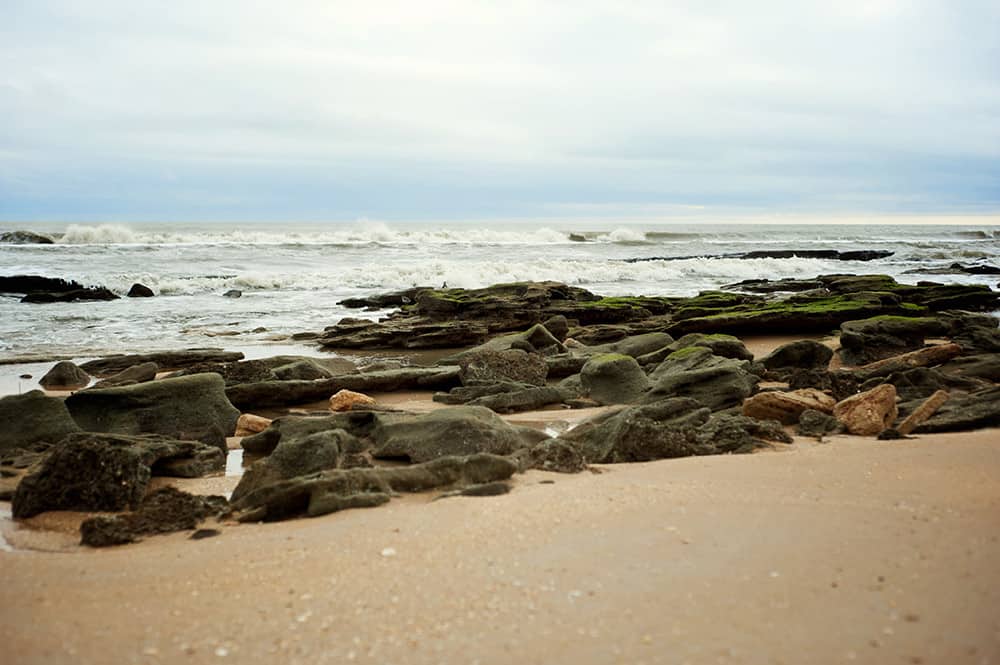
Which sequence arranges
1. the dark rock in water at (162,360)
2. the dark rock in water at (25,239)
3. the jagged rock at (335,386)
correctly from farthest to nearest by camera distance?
the dark rock in water at (25,239) → the dark rock in water at (162,360) → the jagged rock at (335,386)

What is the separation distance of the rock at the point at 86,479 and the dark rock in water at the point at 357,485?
2.41 ft

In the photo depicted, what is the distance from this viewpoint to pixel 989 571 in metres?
2.93

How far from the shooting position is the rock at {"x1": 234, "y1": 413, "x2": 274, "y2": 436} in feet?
23.0

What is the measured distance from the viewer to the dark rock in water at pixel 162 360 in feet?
34.7

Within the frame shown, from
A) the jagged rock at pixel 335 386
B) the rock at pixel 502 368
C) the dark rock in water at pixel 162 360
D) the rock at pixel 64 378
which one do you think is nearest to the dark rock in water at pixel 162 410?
the jagged rock at pixel 335 386

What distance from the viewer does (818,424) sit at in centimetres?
593

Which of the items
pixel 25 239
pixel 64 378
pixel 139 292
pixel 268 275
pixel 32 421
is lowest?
pixel 64 378

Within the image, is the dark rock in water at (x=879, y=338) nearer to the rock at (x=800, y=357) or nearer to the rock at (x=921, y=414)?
the rock at (x=800, y=357)

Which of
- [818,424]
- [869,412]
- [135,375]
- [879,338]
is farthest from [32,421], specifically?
[879,338]

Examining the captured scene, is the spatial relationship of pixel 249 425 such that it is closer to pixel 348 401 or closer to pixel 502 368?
pixel 348 401

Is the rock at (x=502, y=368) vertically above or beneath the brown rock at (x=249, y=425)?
above

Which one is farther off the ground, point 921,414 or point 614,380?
point 921,414

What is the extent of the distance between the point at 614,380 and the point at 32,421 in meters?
5.12

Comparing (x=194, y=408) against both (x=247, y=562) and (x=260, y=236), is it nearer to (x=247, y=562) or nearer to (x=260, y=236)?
(x=247, y=562)
